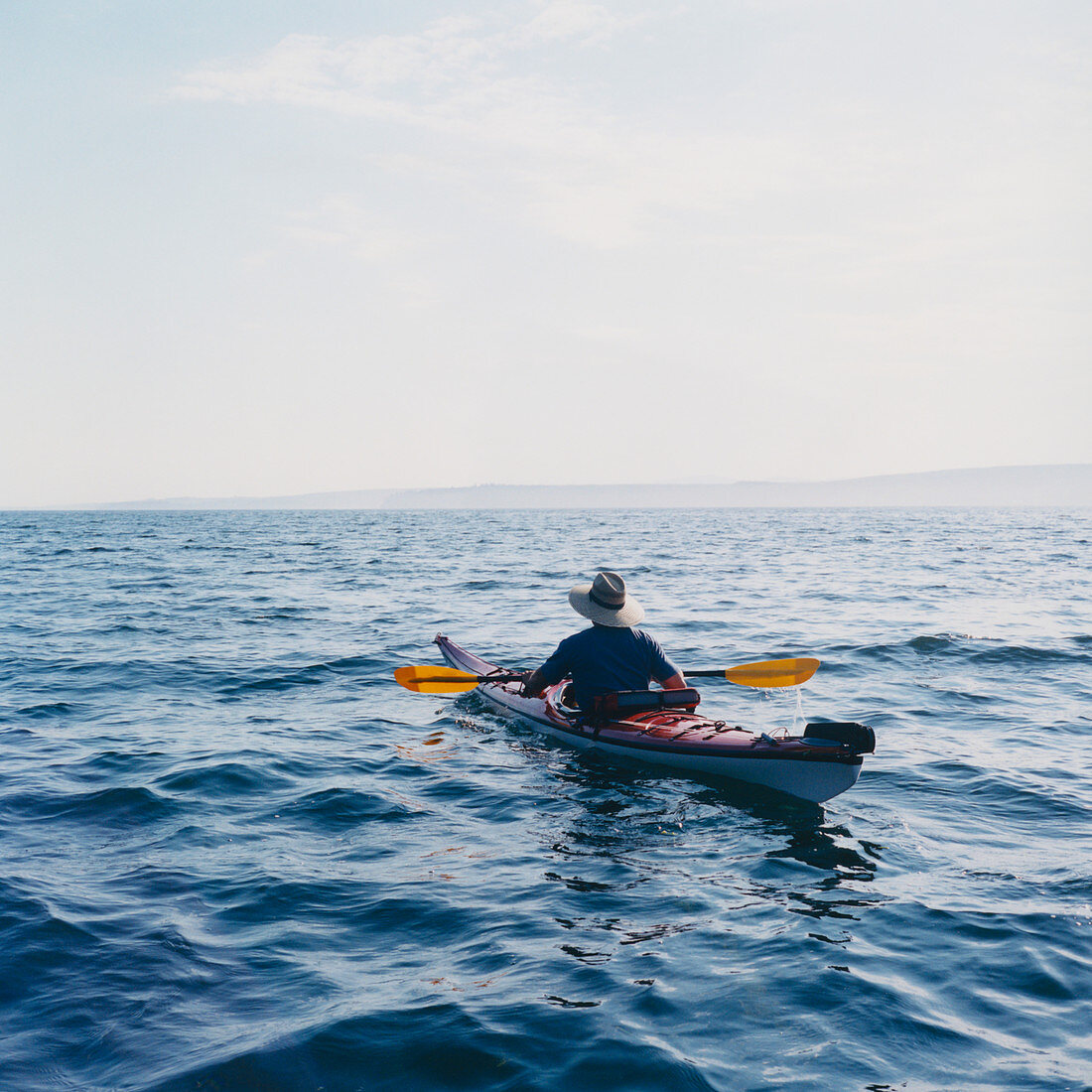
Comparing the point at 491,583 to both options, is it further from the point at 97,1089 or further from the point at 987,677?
the point at 97,1089

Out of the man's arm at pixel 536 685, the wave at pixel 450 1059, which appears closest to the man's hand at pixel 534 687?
the man's arm at pixel 536 685

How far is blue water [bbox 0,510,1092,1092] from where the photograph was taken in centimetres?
383

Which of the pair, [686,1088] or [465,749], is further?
[465,749]

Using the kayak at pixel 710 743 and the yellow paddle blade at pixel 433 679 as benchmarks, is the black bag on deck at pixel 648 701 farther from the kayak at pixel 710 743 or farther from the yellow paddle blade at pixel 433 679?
the yellow paddle blade at pixel 433 679

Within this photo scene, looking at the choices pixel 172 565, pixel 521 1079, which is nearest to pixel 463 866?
pixel 521 1079

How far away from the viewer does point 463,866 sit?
589 cm

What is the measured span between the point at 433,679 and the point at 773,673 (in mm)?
3897

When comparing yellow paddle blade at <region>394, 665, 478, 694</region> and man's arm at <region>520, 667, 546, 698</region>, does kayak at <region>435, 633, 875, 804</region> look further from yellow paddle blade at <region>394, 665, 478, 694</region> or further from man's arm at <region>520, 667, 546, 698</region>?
yellow paddle blade at <region>394, 665, 478, 694</region>

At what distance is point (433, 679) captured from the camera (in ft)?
33.6

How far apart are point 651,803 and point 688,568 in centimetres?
2584

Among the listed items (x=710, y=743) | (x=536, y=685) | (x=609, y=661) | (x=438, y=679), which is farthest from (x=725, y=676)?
(x=438, y=679)

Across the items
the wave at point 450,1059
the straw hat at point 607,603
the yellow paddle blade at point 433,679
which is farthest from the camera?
the yellow paddle blade at point 433,679

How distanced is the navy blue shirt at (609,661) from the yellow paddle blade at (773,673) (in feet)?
3.57

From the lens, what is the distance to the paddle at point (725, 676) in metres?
8.91
